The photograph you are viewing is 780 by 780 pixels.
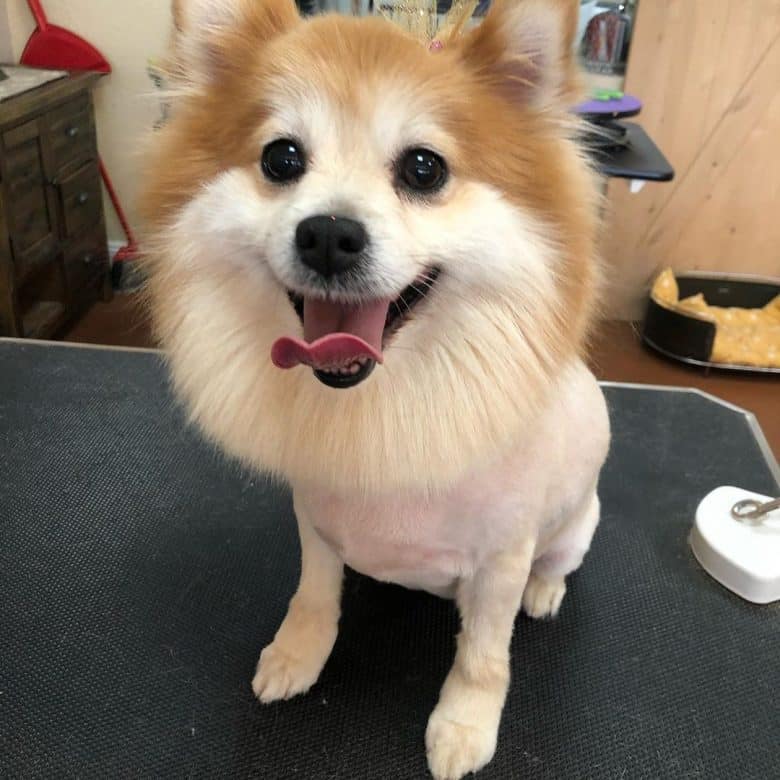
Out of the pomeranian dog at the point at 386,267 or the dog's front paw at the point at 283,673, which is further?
the dog's front paw at the point at 283,673

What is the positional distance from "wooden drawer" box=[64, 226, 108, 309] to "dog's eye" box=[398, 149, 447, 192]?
2.13 metres

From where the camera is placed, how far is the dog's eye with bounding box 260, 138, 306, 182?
2.27 ft

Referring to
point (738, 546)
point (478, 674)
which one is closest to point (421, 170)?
point (478, 674)

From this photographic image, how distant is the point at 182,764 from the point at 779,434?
78.5 inches

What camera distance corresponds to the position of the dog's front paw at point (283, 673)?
3.06 ft

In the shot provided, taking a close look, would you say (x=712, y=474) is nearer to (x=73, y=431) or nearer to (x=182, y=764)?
(x=182, y=764)

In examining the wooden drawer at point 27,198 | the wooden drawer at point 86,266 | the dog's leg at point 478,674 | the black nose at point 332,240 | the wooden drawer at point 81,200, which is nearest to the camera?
the black nose at point 332,240

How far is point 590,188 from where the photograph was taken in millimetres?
784

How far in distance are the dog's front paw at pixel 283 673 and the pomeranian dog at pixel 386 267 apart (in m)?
0.18

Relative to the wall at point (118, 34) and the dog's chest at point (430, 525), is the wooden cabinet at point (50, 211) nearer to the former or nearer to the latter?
the wall at point (118, 34)

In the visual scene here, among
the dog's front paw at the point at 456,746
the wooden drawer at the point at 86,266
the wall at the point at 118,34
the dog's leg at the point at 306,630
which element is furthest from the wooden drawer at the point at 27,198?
the dog's front paw at the point at 456,746

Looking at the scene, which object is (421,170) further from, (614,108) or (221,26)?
(614,108)

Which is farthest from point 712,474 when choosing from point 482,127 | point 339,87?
point 339,87

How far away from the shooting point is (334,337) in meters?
0.64
